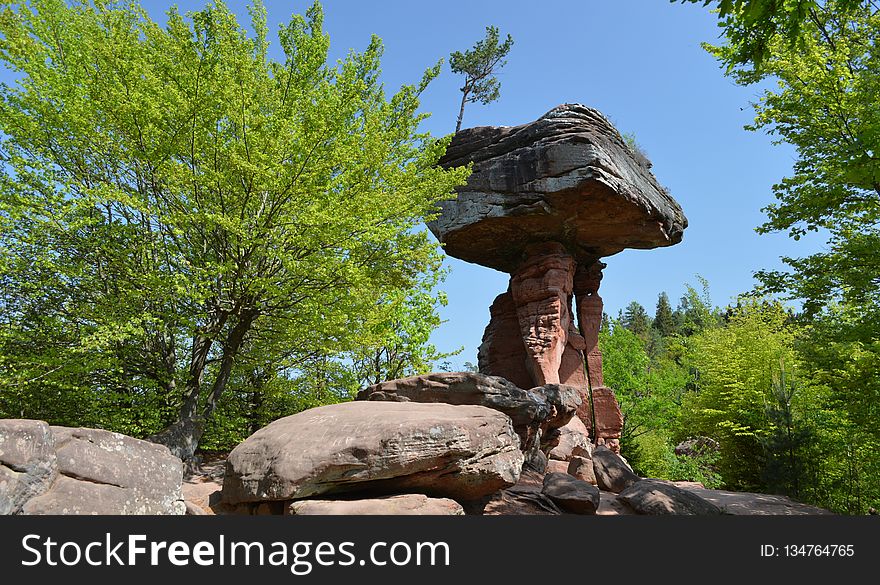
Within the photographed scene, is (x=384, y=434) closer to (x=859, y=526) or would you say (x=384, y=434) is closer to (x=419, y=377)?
(x=419, y=377)

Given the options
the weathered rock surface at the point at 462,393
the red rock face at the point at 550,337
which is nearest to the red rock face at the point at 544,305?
the red rock face at the point at 550,337

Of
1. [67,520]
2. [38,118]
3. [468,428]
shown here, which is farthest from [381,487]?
[38,118]

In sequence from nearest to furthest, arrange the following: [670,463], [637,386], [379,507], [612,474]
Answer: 1. [379,507]
2. [612,474]
3. [670,463]
4. [637,386]

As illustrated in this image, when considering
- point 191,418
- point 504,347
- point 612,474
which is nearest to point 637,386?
point 504,347

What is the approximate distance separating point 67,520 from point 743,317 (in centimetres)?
3013

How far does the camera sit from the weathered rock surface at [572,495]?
7477 mm

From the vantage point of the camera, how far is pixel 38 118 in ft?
33.0

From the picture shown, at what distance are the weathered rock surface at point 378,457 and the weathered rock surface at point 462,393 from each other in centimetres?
205

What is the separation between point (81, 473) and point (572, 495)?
20.3ft

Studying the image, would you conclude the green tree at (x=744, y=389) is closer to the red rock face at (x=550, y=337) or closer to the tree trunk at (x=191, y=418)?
the red rock face at (x=550, y=337)

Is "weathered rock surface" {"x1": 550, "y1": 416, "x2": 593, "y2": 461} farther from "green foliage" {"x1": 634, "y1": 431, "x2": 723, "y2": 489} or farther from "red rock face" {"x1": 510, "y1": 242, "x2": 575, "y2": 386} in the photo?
"green foliage" {"x1": 634, "y1": 431, "x2": 723, "y2": 489}

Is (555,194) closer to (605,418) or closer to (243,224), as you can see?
(605,418)

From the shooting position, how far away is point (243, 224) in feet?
31.7

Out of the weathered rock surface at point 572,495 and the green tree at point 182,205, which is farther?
the green tree at point 182,205
